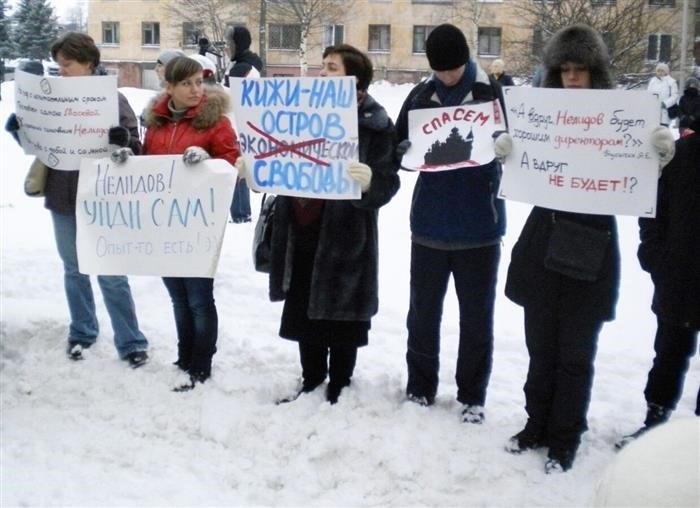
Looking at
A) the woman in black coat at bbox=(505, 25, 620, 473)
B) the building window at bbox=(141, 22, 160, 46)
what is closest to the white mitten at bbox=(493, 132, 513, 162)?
the woman in black coat at bbox=(505, 25, 620, 473)

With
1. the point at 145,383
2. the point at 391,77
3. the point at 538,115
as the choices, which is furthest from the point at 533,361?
the point at 391,77

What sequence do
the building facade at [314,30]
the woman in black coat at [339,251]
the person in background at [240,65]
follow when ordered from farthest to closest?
the building facade at [314,30] < the person in background at [240,65] < the woman in black coat at [339,251]

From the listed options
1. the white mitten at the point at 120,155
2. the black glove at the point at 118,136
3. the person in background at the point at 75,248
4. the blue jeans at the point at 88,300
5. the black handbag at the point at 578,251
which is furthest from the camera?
the blue jeans at the point at 88,300

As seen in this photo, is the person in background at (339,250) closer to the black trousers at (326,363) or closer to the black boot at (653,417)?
the black trousers at (326,363)

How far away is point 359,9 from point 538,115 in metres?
42.3

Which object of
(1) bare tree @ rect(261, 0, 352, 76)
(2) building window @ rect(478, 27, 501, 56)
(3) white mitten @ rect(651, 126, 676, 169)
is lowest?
(3) white mitten @ rect(651, 126, 676, 169)

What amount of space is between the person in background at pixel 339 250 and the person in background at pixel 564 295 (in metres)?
0.81

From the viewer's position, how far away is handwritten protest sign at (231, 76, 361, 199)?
4.12m

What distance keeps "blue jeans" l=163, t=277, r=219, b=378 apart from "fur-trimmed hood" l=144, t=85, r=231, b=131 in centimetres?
93

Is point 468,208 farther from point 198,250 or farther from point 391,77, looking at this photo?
point 391,77

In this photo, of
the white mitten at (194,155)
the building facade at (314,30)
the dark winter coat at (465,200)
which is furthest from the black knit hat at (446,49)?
the building facade at (314,30)

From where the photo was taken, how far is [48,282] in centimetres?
703

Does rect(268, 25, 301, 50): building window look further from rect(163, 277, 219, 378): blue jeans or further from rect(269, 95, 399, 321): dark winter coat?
rect(269, 95, 399, 321): dark winter coat

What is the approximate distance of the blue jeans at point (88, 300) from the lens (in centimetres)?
513
